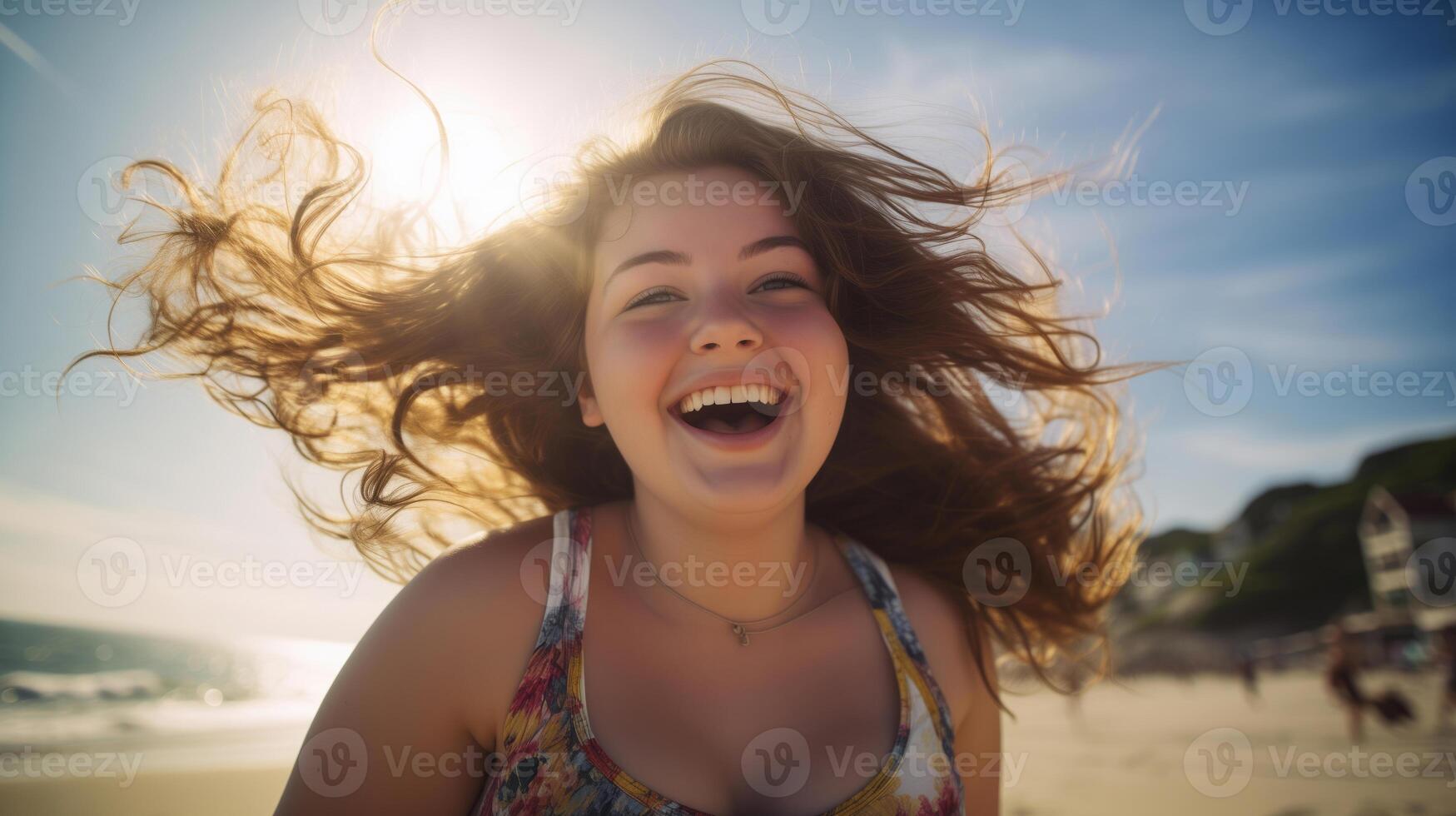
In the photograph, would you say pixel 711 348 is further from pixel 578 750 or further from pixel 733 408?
pixel 578 750

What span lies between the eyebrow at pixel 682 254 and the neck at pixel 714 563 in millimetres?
824

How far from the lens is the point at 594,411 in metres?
3.09

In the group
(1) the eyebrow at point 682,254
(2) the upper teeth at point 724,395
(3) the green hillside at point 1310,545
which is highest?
(1) the eyebrow at point 682,254

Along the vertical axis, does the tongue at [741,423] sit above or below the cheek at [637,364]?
below

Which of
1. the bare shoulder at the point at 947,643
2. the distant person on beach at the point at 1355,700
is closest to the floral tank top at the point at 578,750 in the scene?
the bare shoulder at the point at 947,643

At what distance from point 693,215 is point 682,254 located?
0.53ft

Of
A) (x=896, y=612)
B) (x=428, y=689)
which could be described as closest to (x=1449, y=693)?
(x=896, y=612)

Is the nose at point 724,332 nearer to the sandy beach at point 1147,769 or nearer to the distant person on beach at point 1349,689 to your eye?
the sandy beach at point 1147,769

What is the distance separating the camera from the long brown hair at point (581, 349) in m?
3.12

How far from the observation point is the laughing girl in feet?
7.66

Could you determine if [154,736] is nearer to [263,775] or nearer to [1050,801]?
[263,775]

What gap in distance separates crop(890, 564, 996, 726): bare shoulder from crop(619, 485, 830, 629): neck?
51 cm

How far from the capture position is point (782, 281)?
9.23ft

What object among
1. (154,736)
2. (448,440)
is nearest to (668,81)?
(448,440)
